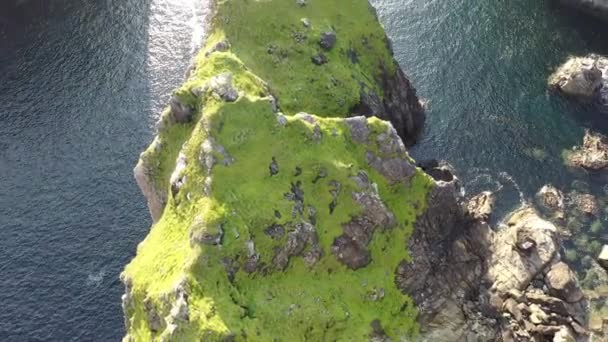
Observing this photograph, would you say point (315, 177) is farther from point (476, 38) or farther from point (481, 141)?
point (476, 38)

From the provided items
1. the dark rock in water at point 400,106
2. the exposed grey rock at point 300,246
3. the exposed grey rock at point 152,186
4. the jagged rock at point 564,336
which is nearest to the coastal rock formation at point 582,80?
the dark rock in water at point 400,106

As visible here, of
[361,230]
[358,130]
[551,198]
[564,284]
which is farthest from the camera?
[551,198]

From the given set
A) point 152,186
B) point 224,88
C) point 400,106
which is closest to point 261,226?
point 224,88

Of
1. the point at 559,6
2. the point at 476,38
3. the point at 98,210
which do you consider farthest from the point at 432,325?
the point at 559,6

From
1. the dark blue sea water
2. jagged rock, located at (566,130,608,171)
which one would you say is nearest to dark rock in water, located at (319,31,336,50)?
the dark blue sea water

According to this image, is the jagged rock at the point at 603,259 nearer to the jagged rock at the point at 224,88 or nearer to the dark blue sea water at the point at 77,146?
the jagged rock at the point at 224,88

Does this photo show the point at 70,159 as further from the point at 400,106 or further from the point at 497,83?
the point at 497,83
